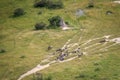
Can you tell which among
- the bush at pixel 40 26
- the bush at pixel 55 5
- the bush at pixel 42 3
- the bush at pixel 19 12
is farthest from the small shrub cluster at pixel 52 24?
the bush at pixel 42 3

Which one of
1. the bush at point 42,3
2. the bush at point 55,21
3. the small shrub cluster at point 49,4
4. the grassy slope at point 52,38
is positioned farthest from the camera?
the bush at point 42,3

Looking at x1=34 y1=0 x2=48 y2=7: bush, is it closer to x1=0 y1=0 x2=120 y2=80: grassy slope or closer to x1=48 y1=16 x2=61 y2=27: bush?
x1=0 y1=0 x2=120 y2=80: grassy slope

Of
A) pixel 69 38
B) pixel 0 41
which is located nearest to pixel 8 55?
pixel 0 41

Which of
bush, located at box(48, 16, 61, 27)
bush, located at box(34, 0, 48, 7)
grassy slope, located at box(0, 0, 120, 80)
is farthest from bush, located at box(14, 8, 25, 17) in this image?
bush, located at box(48, 16, 61, 27)

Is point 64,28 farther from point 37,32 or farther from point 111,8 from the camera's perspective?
point 111,8

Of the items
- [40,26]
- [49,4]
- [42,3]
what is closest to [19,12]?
[42,3]

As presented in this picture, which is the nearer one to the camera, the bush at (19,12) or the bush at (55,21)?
the bush at (55,21)

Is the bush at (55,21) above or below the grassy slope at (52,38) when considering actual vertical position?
above

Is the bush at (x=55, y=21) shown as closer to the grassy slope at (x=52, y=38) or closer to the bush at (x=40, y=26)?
the bush at (x=40, y=26)

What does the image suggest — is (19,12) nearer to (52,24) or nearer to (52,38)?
(52,24)
